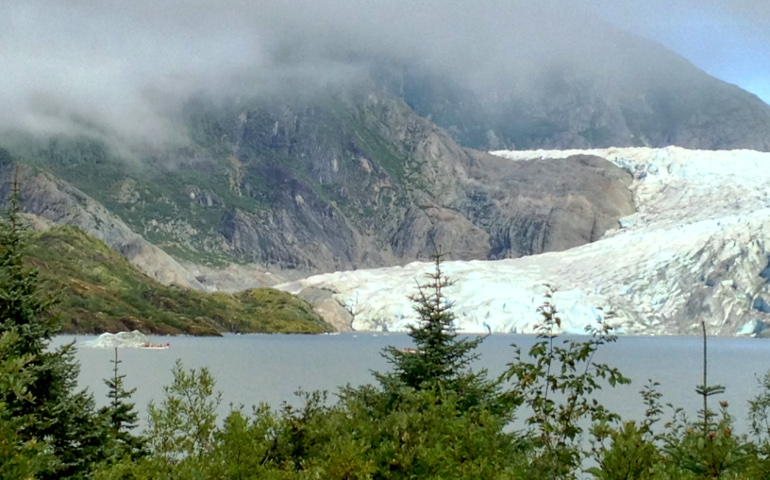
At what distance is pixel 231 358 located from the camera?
10569 centimetres

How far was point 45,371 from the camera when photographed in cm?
1628

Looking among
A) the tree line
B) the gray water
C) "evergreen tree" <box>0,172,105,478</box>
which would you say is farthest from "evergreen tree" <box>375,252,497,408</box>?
the gray water

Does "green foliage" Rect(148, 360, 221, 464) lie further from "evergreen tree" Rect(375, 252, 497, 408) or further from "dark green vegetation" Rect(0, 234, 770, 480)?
"evergreen tree" Rect(375, 252, 497, 408)

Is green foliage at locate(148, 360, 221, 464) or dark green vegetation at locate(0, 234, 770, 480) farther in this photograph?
green foliage at locate(148, 360, 221, 464)

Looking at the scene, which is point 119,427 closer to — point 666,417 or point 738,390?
point 666,417

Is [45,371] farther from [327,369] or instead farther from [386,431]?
[327,369]

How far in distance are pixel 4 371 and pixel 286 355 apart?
106774 mm

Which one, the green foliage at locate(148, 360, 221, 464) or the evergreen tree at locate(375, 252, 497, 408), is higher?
the evergreen tree at locate(375, 252, 497, 408)

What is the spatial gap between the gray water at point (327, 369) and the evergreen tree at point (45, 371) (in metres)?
33.4

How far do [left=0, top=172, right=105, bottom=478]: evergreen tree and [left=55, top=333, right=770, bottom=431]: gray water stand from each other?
33352mm

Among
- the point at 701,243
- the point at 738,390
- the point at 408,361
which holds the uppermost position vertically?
the point at 701,243

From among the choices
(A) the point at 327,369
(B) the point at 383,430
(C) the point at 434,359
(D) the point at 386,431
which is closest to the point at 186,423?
(C) the point at 434,359

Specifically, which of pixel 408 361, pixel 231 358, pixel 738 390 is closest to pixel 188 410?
pixel 408 361

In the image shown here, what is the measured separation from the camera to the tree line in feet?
32.6
